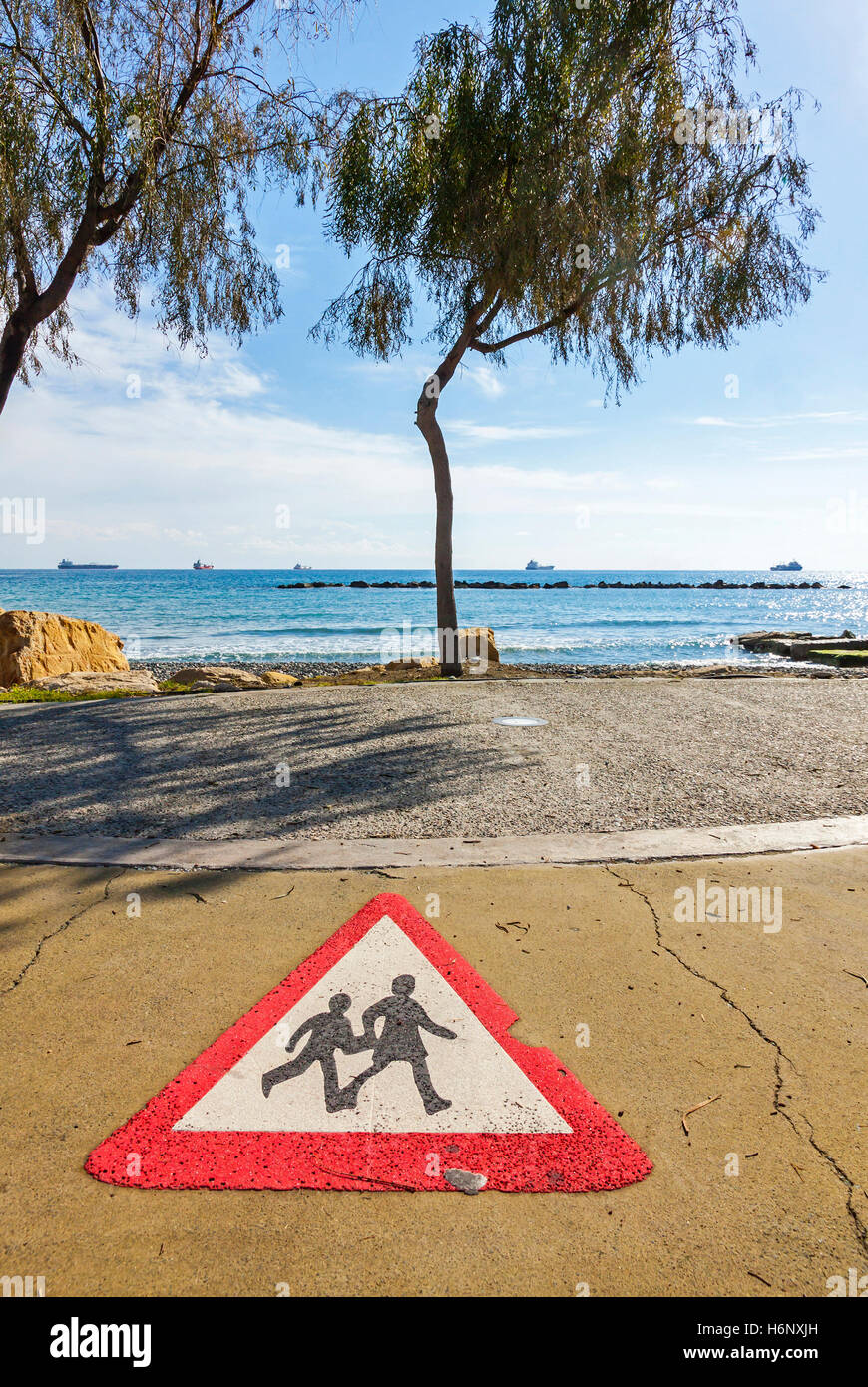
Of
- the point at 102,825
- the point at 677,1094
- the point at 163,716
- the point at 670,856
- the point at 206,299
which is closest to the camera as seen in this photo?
the point at 677,1094

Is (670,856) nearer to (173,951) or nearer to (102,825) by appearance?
(173,951)

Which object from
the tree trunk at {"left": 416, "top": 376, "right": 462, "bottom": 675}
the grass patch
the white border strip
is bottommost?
the white border strip

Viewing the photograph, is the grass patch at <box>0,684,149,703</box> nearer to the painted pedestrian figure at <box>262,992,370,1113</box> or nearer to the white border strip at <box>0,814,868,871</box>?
the white border strip at <box>0,814,868,871</box>

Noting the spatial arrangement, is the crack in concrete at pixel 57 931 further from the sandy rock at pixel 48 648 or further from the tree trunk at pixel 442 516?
the sandy rock at pixel 48 648

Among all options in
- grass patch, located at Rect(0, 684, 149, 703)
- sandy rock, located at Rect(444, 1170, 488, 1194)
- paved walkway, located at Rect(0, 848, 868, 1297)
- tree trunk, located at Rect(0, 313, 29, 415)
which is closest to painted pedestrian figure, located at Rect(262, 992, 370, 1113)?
paved walkway, located at Rect(0, 848, 868, 1297)

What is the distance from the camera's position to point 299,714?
809cm

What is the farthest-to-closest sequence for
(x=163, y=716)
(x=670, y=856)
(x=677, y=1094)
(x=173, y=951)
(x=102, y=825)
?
(x=163, y=716) → (x=102, y=825) → (x=670, y=856) → (x=173, y=951) → (x=677, y=1094)

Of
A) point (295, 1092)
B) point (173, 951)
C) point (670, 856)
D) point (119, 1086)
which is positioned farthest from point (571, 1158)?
point (670, 856)

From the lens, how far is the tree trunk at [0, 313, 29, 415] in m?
10.2

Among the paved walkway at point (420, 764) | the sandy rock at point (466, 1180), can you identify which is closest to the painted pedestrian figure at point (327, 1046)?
the sandy rock at point (466, 1180)

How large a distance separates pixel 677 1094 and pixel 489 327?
1248 cm

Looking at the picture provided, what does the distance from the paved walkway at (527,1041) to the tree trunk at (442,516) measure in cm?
815

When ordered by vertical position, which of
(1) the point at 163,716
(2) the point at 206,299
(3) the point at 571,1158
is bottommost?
(3) the point at 571,1158

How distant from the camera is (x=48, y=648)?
12336mm
